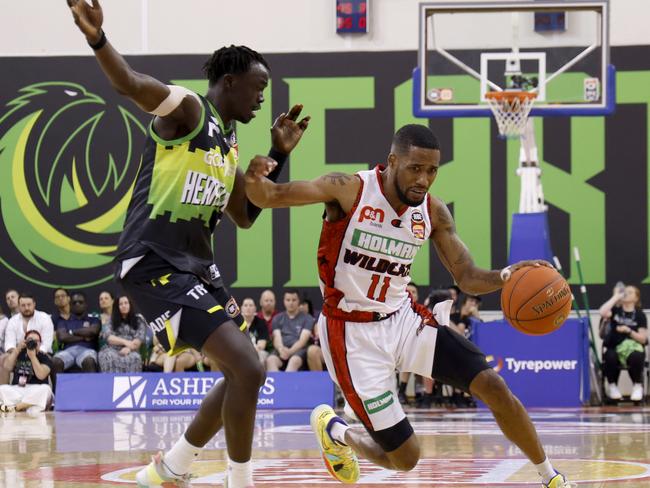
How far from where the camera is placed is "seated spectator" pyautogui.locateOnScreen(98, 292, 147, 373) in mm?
14180

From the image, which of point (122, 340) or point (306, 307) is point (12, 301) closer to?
point (122, 340)

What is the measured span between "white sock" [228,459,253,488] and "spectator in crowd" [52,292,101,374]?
9.31m

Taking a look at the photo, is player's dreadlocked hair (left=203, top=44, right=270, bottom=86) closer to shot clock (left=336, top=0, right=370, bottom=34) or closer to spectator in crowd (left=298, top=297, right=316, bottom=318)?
spectator in crowd (left=298, top=297, right=316, bottom=318)

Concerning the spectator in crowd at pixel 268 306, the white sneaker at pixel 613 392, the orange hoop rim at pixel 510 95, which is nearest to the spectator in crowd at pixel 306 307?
the spectator in crowd at pixel 268 306

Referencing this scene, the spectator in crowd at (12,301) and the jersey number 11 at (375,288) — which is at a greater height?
the jersey number 11 at (375,288)

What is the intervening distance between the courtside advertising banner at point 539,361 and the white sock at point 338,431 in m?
7.28

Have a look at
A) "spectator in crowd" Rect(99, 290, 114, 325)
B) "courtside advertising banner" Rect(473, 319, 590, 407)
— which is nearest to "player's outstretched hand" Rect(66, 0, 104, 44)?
"courtside advertising banner" Rect(473, 319, 590, 407)

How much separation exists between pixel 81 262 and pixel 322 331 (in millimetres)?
11316

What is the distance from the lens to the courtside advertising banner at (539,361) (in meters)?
13.3

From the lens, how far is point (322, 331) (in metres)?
5.83

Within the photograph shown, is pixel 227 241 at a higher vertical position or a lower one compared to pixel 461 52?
lower

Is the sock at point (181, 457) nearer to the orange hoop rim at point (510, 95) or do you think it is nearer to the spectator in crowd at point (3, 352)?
the orange hoop rim at point (510, 95)

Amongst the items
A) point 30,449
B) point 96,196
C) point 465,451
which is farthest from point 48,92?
point 465,451

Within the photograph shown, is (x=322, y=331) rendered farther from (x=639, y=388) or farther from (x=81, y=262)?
(x=81, y=262)
